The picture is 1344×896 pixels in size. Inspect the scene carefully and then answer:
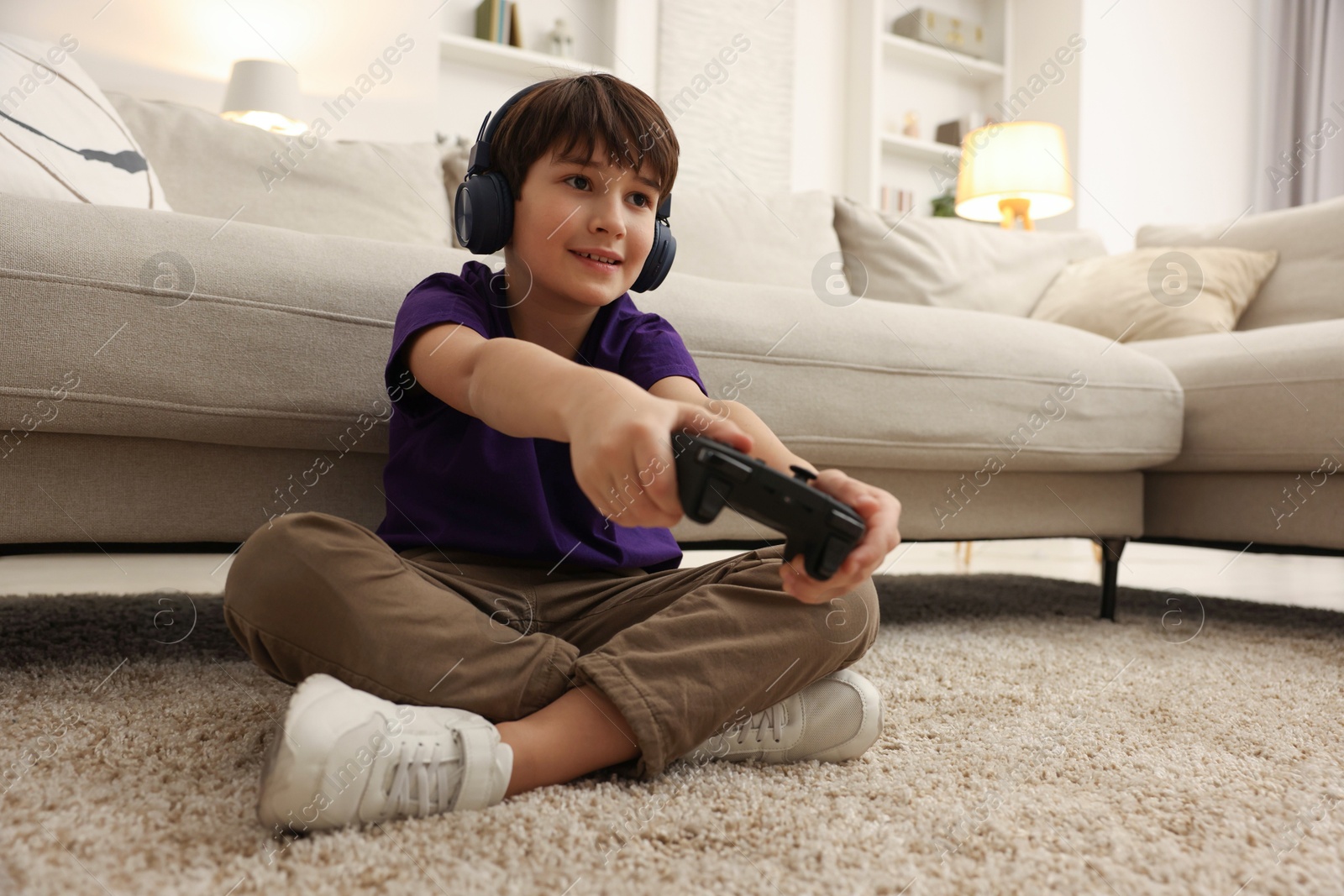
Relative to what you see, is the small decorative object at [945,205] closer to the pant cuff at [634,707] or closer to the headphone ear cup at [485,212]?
the headphone ear cup at [485,212]

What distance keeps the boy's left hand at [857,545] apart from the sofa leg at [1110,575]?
3.12ft

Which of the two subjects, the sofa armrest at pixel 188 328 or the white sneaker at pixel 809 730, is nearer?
the white sneaker at pixel 809 730

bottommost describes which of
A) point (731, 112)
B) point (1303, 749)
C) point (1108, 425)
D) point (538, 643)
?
point (1303, 749)

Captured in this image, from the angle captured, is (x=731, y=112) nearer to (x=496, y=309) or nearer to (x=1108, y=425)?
(x=1108, y=425)

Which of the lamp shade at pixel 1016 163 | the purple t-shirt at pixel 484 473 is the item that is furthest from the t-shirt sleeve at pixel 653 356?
the lamp shade at pixel 1016 163

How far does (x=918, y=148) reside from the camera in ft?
13.0

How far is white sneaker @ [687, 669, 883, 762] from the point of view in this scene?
65cm

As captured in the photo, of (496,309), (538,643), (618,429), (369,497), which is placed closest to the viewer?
(618,429)

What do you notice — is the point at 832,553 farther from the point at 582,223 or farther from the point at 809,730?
the point at 582,223

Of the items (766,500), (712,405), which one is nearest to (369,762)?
(766,500)

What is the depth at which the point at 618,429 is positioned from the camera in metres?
0.47

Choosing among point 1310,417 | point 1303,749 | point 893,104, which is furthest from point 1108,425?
point 893,104

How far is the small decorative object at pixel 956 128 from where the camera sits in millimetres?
4039

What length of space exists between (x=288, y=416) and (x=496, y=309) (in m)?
0.24
